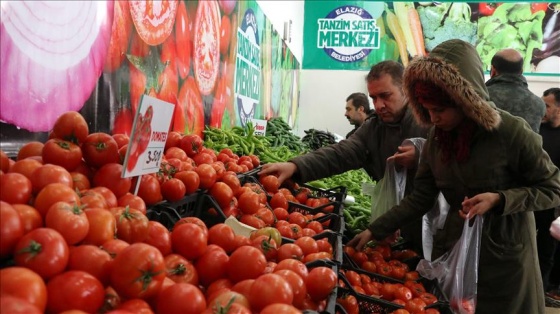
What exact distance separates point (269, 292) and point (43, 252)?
51cm

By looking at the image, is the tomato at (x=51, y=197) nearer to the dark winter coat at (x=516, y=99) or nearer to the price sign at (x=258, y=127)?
the price sign at (x=258, y=127)

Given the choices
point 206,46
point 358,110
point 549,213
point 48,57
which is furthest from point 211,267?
point 358,110

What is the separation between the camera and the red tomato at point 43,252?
2.94ft

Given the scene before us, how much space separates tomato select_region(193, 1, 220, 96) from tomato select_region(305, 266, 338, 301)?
2.76 meters

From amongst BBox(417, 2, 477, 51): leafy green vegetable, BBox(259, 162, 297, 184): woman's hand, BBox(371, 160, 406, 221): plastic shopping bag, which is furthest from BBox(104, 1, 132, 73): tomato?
BBox(417, 2, 477, 51): leafy green vegetable

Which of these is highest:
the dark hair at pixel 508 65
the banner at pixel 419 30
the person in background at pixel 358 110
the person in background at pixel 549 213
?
the banner at pixel 419 30

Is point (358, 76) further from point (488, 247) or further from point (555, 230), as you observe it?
point (488, 247)

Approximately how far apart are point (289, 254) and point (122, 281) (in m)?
0.70

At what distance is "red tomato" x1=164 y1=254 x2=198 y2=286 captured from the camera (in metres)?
1.18

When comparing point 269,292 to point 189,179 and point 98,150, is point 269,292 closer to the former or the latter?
point 98,150

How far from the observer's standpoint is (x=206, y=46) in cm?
394

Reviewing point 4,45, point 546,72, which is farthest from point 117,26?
point 546,72

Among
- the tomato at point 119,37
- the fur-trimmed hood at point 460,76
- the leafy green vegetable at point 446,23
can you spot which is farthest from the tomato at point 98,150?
the leafy green vegetable at point 446,23

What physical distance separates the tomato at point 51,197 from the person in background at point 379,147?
1.92m
